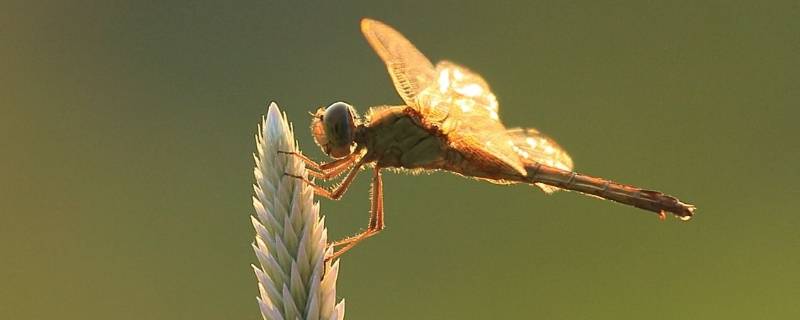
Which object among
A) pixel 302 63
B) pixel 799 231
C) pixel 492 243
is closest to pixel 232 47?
pixel 302 63

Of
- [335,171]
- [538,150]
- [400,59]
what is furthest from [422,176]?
[335,171]

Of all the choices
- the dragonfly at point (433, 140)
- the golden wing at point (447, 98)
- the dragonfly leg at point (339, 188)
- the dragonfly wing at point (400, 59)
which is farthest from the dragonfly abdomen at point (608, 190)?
the dragonfly leg at point (339, 188)

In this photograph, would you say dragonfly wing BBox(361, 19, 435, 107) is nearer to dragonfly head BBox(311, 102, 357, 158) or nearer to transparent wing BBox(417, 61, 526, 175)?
transparent wing BBox(417, 61, 526, 175)

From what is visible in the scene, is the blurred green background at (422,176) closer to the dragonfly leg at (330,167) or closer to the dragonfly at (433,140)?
the dragonfly at (433,140)

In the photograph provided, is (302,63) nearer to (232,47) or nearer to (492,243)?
(232,47)

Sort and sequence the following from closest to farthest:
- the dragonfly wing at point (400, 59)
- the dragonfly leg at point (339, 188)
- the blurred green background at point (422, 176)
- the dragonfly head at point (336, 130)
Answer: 1. the dragonfly leg at point (339, 188)
2. the dragonfly head at point (336, 130)
3. the dragonfly wing at point (400, 59)
4. the blurred green background at point (422, 176)

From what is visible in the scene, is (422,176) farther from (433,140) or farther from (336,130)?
A: (336,130)

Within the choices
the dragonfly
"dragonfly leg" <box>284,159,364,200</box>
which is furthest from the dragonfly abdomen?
"dragonfly leg" <box>284,159,364,200</box>
